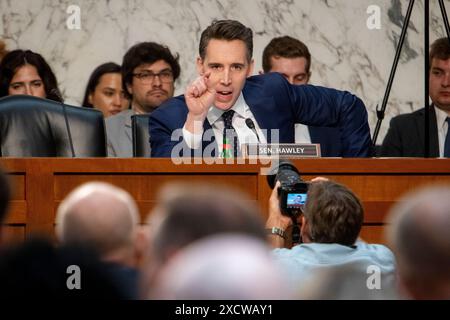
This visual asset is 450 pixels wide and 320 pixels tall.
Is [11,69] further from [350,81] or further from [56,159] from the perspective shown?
[350,81]

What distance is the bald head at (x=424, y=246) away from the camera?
1714 millimetres

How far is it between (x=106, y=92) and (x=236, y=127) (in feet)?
6.31

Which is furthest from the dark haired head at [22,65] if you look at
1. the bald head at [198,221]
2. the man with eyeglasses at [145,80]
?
the bald head at [198,221]

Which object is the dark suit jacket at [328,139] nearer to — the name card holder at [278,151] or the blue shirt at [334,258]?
the name card holder at [278,151]

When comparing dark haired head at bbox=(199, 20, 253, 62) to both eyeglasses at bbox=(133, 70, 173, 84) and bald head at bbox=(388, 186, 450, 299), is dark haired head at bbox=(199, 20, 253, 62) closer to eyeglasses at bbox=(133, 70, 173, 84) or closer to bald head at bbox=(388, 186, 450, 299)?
eyeglasses at bbox=(133, 70, 173, 84)

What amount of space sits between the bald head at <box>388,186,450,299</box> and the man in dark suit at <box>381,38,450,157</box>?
4412 mm

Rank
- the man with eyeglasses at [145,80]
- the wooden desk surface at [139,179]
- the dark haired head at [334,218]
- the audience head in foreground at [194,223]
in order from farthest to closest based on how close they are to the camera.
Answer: the man with eyeglasses at [145,80]
the wooden desk surface at [139,179]
the dark haired head at [334,218]
the audience head in foreground at [194,223]

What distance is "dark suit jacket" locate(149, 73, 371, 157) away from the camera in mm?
4941

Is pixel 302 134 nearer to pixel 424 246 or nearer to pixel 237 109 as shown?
pixel 237 109

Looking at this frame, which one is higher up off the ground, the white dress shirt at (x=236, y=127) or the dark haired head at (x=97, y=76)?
the dark haired head at (x=97, y=76)

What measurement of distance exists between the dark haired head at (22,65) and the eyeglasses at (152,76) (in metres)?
0.54

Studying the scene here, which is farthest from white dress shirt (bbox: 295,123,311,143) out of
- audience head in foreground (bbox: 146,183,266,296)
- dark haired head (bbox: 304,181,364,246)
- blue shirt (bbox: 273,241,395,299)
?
audience head in foreground (bbox: 146,183,266,296)
